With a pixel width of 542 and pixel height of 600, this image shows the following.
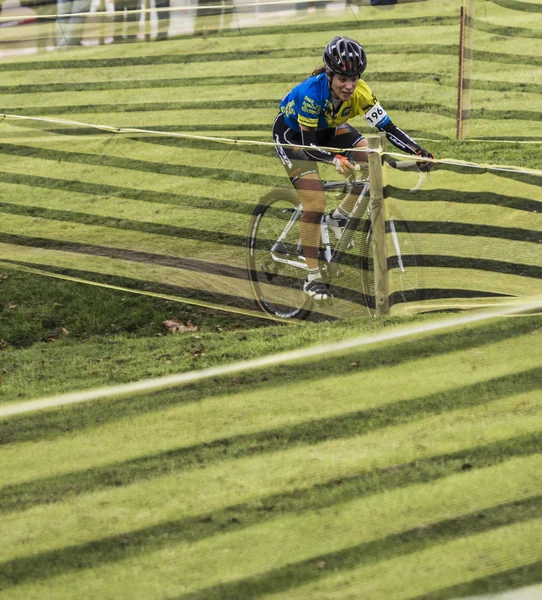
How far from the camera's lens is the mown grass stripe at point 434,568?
4.71 meters

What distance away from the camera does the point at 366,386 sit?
668cm

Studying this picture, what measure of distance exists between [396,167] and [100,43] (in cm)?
1058

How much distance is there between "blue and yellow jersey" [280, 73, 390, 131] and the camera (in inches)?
286

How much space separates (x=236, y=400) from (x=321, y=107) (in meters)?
2.38

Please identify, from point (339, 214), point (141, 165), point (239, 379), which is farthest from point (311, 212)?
point (141, 165)

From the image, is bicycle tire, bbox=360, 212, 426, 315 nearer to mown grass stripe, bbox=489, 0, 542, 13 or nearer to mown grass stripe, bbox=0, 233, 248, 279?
mown grass stripe, bbox=0, 233, 248, 279

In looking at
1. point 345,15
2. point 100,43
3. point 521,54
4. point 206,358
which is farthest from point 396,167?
point 100,43

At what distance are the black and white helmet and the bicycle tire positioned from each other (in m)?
1.13

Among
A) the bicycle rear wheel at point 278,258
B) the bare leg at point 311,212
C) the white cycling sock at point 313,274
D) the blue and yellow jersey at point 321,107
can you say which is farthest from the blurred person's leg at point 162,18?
the white cycling sock at point 313,274

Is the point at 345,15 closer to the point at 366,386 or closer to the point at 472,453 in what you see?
the point at 366,386

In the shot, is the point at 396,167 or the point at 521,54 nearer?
the point at 396,167

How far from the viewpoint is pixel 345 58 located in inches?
273

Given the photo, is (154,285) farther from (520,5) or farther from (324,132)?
(520,5)

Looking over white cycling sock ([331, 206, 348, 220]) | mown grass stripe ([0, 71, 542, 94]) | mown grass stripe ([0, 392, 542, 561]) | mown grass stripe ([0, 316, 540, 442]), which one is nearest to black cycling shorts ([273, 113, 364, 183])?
white cycling sock ([331, 206, 348, 220])
